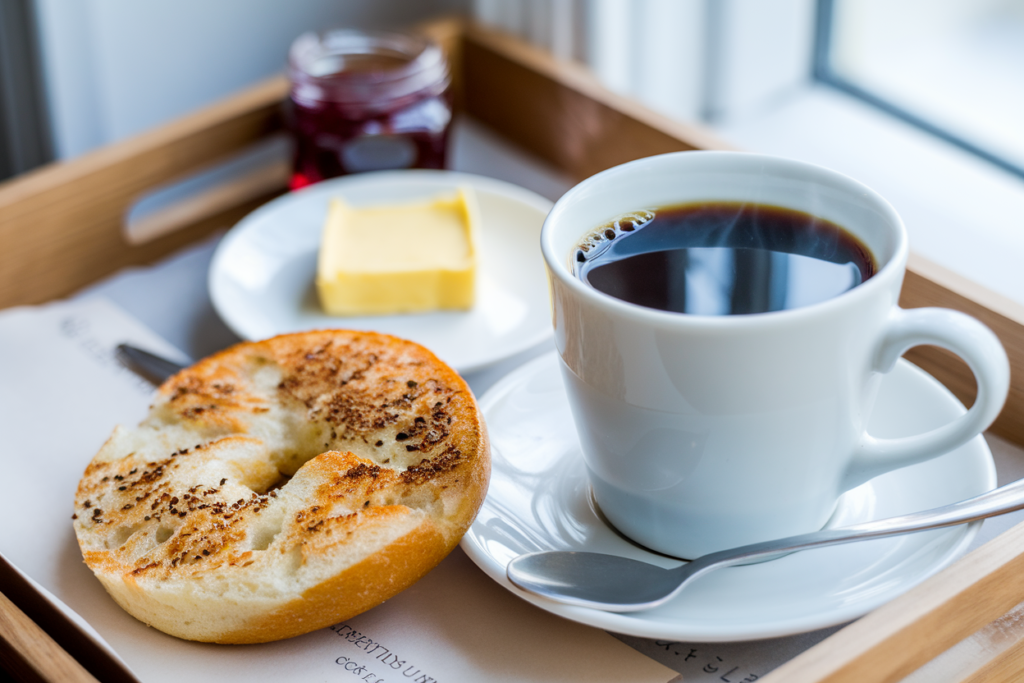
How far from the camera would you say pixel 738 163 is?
0.59m

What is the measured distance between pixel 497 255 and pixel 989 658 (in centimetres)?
53

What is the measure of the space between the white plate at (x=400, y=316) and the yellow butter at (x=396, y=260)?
1 centimetres

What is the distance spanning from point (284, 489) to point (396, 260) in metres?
0.34

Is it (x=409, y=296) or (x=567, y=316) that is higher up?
(x=567, y=316)

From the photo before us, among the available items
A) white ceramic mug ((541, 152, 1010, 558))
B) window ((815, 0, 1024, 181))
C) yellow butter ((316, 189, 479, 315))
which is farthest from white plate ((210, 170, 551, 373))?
window ((815, 0, 1024, 181))

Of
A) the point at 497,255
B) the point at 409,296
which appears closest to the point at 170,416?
the point at 409,296

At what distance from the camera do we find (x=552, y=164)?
3.57ft

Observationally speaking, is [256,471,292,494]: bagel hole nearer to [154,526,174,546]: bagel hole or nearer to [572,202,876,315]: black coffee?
[154,526,174,546]: bagel hole

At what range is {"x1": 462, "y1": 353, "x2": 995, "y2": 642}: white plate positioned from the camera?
19.7 inches

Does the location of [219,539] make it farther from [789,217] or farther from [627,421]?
[789,217]

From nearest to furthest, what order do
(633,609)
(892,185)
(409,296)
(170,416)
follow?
(633,609), (170,416), (409,296), (892,185)

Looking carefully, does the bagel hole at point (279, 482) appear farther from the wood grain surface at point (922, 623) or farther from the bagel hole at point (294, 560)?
the wood grain surface at point (922, 623)

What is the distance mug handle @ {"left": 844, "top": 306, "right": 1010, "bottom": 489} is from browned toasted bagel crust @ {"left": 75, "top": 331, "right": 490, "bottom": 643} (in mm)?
222

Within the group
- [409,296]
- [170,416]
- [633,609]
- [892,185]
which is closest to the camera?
[633,609]
